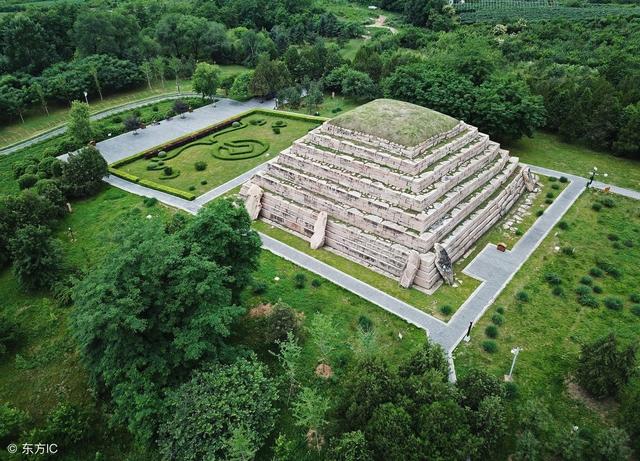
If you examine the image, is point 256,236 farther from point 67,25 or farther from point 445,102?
point 67,25

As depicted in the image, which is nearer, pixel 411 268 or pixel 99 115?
pixel 411 268

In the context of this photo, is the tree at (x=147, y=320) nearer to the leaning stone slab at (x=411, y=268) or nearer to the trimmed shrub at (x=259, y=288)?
the trimmed shrub at (x=259, y=288)

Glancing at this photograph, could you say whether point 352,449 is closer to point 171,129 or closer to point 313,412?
point 313,412

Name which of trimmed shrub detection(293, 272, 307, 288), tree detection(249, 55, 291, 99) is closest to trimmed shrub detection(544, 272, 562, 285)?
trimmed shrub detection(293, 272, 307, 288)

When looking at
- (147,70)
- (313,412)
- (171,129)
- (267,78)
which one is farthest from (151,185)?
(147,70)

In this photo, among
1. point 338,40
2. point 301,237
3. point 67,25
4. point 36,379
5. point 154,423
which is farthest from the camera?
point 338,40

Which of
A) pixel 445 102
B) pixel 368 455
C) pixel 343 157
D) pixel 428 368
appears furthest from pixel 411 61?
pixel 368 455

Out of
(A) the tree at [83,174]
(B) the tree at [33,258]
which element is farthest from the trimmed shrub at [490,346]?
(A) the tree at [83,174]
